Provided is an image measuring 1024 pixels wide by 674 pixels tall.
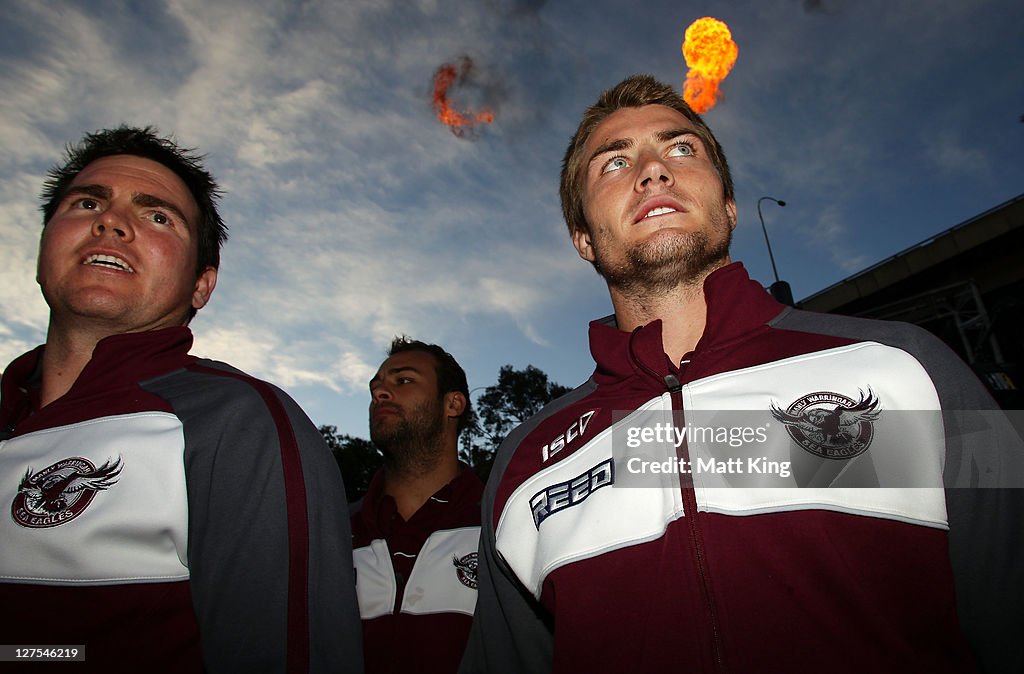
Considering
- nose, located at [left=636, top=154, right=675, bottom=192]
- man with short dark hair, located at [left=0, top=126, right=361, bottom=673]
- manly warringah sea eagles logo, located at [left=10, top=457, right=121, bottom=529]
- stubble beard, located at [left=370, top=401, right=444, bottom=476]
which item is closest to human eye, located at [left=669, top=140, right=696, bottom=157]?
nose, located at [left=636, top=154, right=675, bottom=192]

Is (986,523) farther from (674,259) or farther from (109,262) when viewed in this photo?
(109,262)

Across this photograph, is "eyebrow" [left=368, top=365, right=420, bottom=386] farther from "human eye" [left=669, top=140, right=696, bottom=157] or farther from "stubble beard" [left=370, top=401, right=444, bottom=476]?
"human eye" [left=669, top=140, right=696, bottom=157]

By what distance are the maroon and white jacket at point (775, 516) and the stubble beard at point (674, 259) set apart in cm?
26

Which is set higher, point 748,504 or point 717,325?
point 717,325

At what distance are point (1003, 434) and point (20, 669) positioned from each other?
2945 mm

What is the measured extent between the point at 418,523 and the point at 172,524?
285 centimetres

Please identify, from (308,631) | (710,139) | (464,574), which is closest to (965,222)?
(710,139)

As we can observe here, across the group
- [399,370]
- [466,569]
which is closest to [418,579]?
[466,569]

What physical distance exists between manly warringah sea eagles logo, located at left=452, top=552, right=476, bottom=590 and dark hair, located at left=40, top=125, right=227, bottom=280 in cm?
272

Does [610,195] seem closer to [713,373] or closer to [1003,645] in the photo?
[713,373]

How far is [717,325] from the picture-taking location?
1.97m

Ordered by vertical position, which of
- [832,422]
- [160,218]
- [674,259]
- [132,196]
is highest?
[132,196]

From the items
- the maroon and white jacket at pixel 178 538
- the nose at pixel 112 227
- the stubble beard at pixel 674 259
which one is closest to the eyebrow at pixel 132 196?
the nose at pixel 112 227

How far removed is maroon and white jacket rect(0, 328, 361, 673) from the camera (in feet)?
5.15
